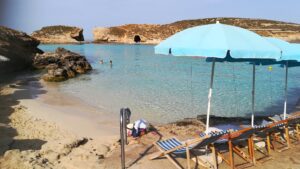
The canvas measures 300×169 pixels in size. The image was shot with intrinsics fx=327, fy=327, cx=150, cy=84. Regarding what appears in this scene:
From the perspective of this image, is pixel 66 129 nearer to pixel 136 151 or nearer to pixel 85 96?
pixel 136 151

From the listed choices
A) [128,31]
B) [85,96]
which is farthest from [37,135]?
[128,31]

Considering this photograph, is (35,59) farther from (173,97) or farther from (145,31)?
(145,31)

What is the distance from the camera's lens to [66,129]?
10.4 meters

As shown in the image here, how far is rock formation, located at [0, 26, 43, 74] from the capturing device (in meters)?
27.1

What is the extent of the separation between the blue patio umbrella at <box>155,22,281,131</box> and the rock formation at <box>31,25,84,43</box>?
104m

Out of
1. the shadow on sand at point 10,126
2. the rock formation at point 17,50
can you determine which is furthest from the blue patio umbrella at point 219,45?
the rock formation at point 17,50

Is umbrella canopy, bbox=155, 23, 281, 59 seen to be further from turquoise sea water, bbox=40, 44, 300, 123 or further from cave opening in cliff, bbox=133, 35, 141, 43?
cave opening in cliff, bbox=133, 35, 141, 43

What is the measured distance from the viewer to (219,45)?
593 cm

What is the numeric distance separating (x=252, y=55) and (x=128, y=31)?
369ft

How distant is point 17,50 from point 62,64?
5.29 meters

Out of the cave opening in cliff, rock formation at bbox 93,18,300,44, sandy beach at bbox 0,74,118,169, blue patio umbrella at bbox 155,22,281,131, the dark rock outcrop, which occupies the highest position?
rock formation at bbox 93,18,300,44

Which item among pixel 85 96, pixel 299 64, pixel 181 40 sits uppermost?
pixel 181 40

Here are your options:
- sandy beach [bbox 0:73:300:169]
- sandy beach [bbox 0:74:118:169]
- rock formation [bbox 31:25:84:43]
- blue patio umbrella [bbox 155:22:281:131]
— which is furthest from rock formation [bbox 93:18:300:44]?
blue patio umbrella [bbox 155:22:281:131]

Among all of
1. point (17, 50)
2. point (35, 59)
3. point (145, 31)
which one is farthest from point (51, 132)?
point (145, 31)
